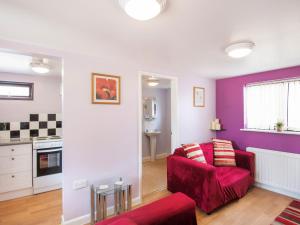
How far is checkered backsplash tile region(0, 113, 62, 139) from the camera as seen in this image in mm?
3148

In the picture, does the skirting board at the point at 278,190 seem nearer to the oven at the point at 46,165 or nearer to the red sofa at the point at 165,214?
the red sofa at the point at 165,214

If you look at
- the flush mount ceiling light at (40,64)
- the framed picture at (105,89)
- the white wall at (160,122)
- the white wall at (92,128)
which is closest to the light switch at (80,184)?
the white wall at (92,128)

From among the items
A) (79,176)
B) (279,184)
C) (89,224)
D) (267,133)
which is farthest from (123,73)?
(279,184)

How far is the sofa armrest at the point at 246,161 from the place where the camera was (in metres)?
2.86

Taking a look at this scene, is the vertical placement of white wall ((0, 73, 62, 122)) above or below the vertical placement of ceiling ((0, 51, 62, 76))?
below

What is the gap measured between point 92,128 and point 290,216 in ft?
9.39

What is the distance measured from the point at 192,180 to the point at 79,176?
1553 millimetres

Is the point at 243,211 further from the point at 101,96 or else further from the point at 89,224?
the point at 101,96

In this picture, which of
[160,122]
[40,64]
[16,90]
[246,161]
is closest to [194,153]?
[246,161]

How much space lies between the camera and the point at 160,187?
3.03 metres

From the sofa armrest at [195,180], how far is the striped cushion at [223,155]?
2.59 feet

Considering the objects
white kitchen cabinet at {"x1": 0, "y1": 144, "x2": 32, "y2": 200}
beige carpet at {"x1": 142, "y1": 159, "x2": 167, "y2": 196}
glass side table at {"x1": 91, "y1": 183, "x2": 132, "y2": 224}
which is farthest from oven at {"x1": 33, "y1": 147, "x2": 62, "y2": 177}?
beige carpet at {"x1": 142, "y1": 159, "x2": 167, "y2": 196}

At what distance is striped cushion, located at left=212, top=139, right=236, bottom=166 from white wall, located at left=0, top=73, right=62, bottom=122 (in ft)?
11.3

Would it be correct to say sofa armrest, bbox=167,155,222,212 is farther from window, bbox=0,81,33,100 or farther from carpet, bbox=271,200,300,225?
window, bbox=0,81,33,100
